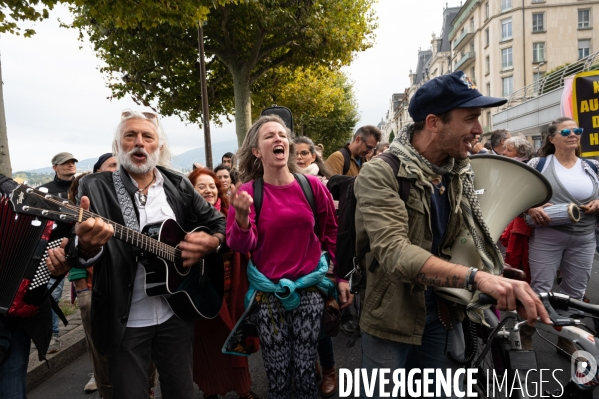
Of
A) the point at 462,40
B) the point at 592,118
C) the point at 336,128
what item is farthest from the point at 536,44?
the point at 592,118

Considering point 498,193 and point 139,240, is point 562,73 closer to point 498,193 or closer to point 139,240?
point 498,193

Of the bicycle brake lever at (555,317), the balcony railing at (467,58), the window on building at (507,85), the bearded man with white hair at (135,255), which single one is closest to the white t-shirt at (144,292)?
the bearded man with white hair at (135,255)

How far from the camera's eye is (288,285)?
2555 millimetres

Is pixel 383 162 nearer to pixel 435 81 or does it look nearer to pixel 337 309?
pixel 435 81

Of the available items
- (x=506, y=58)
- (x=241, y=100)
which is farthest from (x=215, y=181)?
(x=506, y=58)

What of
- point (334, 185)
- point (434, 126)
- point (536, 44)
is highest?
point (536, 44)

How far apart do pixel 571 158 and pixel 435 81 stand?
2.82 meters

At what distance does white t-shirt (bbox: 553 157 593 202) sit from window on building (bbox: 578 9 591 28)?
46.9 meters

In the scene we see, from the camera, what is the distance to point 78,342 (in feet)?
15.0

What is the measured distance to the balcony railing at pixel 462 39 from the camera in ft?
165

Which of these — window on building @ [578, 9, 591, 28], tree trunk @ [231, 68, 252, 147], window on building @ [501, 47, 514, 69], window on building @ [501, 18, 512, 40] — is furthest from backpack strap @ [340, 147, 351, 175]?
window on building @ [578, 9, 591, 28]

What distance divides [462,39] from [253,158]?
186ft

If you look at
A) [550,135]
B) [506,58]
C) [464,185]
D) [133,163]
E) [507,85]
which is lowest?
[464,185]

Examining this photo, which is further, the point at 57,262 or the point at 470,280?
the point at 57,262
